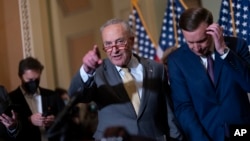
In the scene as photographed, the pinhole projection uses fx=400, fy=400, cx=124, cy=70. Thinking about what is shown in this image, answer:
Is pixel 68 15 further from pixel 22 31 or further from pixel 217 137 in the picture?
pixel 217 137

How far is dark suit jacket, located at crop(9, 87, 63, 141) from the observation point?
2248 mm

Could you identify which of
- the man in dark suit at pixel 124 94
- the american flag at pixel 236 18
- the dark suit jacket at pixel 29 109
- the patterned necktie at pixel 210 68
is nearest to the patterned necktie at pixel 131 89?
the man in dark suit at pixel 124 94

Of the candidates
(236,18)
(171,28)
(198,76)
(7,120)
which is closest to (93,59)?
(198,76)

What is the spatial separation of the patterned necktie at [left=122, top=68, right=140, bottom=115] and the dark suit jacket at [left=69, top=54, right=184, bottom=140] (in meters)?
0.02

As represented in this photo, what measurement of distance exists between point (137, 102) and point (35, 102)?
1.02m

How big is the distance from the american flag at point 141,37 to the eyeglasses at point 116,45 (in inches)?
93.4

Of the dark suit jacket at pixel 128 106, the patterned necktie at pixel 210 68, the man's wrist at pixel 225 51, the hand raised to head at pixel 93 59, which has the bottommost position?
the dark suit jacket at pixel 128 106

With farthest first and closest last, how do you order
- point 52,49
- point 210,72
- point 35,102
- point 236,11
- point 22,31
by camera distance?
point 52,49
point 22,31
point 236,11
point 35,102
point 210,72

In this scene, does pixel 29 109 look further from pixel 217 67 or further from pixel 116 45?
pixel 217 67

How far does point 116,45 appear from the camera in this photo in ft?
5.36

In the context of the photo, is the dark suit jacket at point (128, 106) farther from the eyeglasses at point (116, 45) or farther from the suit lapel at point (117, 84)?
the eyeglasses at point (116, 45)

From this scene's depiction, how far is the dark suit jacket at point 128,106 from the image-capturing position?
5.50 ft

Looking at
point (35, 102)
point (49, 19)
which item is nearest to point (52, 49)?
point (49, 19)

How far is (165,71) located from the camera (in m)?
1.87
